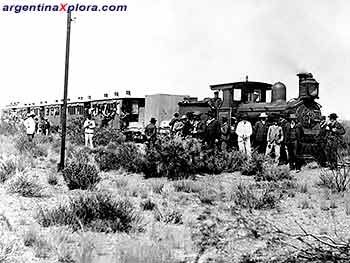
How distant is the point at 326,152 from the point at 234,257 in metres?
9.74

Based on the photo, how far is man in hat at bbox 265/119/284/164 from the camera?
52.0 feet

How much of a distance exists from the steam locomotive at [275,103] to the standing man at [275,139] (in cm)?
95

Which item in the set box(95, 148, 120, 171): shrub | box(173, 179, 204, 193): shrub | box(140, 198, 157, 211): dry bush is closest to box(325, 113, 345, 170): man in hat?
box(173, 179, 204, 193): shrub

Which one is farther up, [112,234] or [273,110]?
[273,110]

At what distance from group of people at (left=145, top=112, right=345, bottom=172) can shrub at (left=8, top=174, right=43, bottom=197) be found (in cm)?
602

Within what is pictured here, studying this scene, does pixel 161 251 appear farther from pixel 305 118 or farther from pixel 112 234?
pixel 305 118

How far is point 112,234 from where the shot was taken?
7.67 meters

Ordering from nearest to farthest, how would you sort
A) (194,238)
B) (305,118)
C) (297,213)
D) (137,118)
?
(194,238) → (297,213) → (305,118) → (137,118)

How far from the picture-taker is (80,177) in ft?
39.6

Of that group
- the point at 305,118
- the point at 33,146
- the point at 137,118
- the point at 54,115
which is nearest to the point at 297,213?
the point at 305,118

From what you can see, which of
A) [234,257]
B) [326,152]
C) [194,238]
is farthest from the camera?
[326,152]

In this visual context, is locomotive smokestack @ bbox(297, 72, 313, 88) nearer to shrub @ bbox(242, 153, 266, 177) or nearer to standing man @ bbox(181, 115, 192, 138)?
standing man @ bbox(181, 115, 192, 138)

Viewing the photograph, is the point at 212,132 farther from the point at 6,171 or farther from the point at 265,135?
the point at 6,171

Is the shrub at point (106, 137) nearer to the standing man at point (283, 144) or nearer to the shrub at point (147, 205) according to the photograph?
the standing man at point (283, 144)
